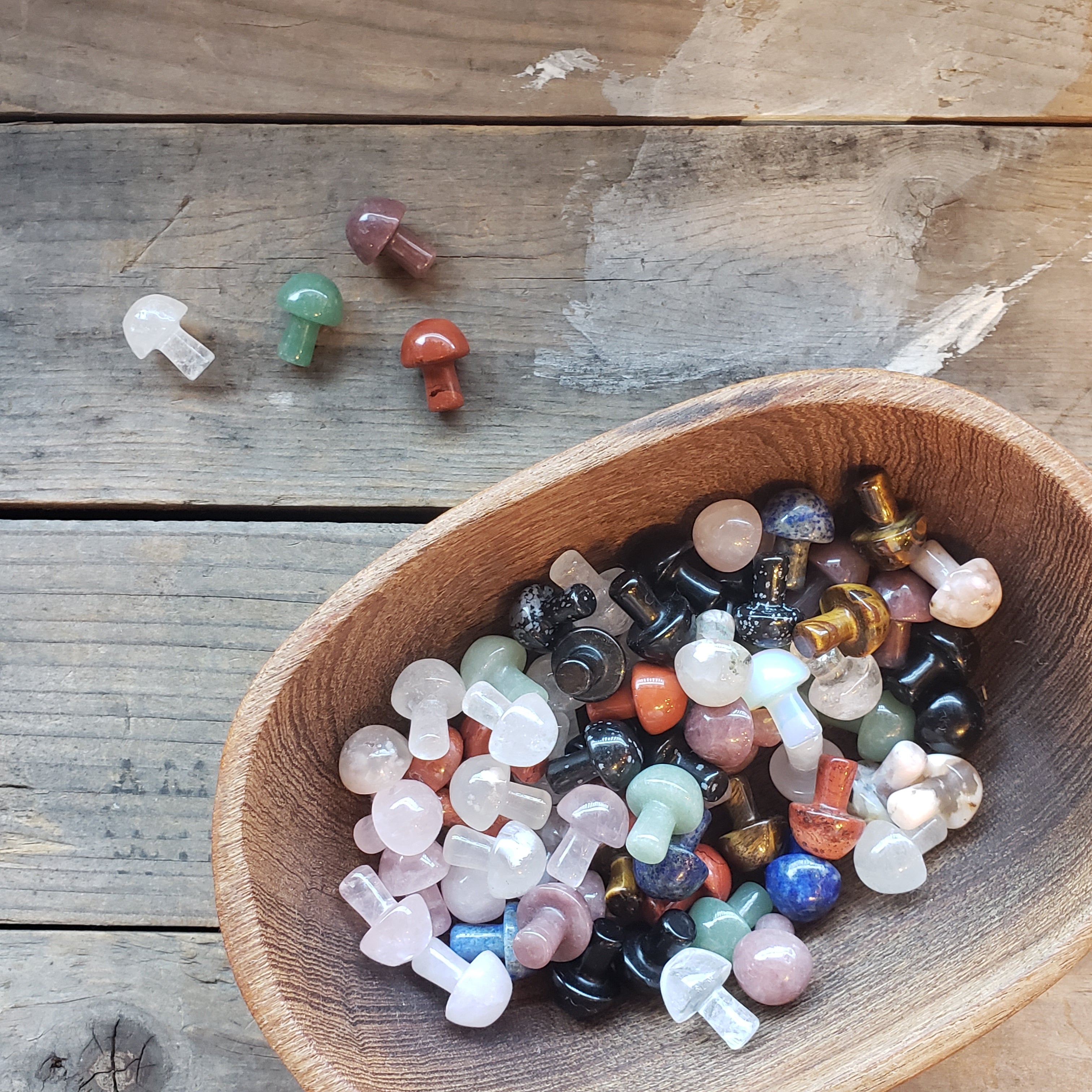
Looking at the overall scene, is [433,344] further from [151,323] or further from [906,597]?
[906,597]

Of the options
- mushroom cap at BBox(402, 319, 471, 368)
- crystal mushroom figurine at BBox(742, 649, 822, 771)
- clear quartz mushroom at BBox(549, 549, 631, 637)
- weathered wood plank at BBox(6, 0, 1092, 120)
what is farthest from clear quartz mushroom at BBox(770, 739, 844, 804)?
weathered wood plank at BBox(6, 0, 1092, 120)

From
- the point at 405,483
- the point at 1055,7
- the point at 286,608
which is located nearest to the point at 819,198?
the point at 1055,7

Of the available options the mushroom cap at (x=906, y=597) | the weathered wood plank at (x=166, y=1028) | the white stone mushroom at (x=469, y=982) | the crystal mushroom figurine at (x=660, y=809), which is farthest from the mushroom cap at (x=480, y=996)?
the mushroom cap at (x=906, y=597)

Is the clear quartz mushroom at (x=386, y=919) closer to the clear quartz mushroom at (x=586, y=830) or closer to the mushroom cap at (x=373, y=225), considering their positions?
the clear quartz mushroom at (x=586, y=830)

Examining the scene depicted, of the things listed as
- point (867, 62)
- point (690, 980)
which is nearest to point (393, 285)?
point (867, 62)

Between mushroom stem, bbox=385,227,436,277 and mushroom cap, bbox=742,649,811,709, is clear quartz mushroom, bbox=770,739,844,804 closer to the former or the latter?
mushroom cap, bbox=742,649,811,709

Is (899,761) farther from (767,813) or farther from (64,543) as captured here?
(64,543)
